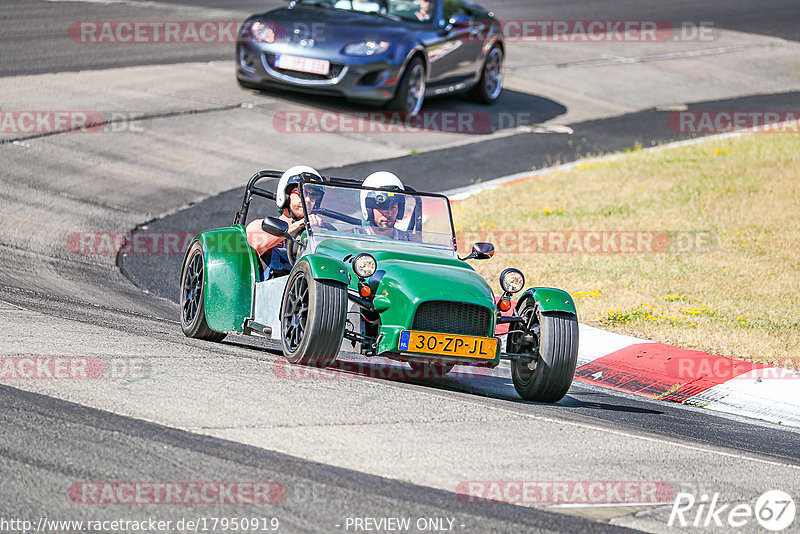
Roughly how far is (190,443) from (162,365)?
156 cm

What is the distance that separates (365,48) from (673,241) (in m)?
5.55

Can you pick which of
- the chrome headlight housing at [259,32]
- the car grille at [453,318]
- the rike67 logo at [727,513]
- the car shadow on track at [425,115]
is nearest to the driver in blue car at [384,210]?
the car grille at [453,318]

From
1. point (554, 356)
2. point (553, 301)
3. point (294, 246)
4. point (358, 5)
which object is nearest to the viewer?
point (554, 356)

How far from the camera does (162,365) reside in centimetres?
681

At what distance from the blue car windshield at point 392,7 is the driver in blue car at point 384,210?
30.1 ft

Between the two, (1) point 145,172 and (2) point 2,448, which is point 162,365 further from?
(1) point 145,172

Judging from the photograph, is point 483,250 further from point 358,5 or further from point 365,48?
point 358,5

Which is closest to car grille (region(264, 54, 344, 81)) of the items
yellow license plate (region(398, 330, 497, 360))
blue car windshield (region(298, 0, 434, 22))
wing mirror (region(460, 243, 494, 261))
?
blue car windshield (region(298, 0, 434, 22))

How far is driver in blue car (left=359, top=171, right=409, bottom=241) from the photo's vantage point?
8.37 m

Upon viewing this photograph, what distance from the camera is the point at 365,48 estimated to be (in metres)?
16.0

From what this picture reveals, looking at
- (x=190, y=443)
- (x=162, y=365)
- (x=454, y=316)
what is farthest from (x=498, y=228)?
(x=190, y=443)

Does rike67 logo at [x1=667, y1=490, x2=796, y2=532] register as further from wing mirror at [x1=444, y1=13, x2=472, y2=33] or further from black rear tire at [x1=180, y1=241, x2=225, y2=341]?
wing mirror at [x1=444, y1=13, x2=472, y2=33]

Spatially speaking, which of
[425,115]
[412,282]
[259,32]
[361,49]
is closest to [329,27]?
Answer: [361,49]

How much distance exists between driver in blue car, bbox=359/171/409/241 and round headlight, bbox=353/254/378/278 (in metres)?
1.13
